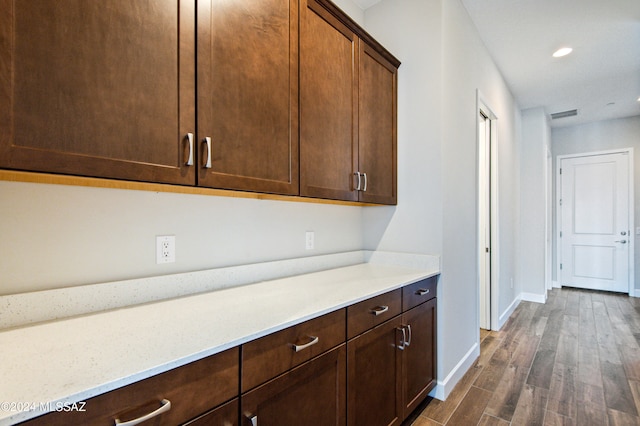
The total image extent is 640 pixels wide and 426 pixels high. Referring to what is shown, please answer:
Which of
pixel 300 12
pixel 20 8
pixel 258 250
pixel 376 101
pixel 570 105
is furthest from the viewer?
pixel 570 105

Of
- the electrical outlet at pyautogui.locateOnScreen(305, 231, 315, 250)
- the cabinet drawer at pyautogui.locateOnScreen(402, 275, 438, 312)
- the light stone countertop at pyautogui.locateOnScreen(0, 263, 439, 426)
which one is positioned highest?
the electrical outlet at pyautogui.locateOnScreen(305, 231, 315, 250)

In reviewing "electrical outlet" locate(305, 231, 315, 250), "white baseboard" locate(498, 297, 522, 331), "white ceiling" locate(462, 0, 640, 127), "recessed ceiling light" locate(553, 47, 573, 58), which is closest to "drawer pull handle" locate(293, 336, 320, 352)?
"electrical outlet" locate(305, 231, 315, 250)

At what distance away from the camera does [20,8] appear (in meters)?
0.77

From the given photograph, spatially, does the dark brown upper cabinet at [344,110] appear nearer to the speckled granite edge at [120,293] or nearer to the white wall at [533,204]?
the speckled granite edge at [120,293]

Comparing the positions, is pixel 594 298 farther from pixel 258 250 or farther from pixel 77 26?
pixel 77 26

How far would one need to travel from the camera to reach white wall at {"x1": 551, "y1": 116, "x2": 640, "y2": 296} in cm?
461

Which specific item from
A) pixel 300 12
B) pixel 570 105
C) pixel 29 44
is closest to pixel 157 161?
pixel 29 44

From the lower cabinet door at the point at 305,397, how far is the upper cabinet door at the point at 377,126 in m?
1.00

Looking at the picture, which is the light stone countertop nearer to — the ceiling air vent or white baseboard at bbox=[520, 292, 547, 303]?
white baseboard at bbox=[520, 292, 547, 303]

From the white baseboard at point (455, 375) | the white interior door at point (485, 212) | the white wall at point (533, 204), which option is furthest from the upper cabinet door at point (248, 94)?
the white wall at point (533, 204)

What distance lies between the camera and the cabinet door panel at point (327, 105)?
4.98ft

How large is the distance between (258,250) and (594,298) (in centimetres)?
533

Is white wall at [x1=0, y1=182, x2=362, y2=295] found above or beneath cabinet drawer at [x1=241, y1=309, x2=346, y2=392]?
above

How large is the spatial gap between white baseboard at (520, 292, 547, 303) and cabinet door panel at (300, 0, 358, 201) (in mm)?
4036
